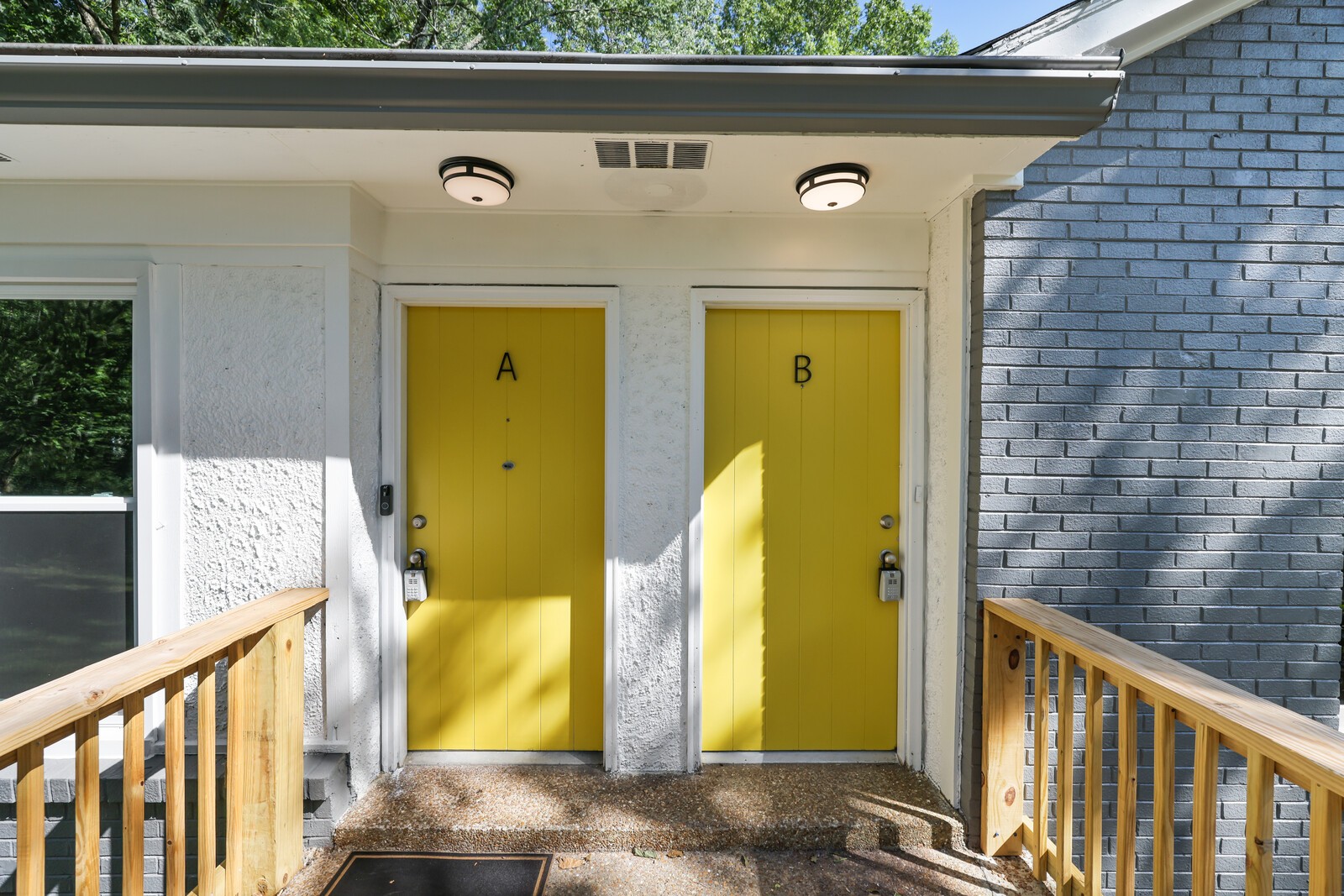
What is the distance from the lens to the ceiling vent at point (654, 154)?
1907mm

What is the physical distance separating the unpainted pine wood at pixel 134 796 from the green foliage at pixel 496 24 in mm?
4318

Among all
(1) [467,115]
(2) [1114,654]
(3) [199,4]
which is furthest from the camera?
(3) [199,4]

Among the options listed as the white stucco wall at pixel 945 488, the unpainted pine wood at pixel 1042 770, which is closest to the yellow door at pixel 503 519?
the white stucco wall at pixel 945 488

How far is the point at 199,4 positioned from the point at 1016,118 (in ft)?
23.5

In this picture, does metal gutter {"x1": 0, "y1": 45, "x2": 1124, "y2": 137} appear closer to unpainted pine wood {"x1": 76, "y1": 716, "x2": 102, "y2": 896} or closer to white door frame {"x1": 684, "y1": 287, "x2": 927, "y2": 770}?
white door frame {"x1": 684, "y1": 287, "x2": 927, "y2": 770}

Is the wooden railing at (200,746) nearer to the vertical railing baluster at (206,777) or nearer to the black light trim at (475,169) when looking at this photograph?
the vertical railing baluster at (206,777)

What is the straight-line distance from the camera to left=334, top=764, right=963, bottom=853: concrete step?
2211mm

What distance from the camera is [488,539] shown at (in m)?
2.62

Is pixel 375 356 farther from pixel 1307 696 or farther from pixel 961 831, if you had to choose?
pixel 1307 696

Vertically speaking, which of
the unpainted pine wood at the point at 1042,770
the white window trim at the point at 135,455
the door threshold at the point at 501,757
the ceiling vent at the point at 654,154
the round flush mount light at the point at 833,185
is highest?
Answer: the ceiling vent at the point at 654,154

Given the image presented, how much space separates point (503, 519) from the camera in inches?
103

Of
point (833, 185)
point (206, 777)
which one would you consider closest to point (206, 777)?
point (206, 777)

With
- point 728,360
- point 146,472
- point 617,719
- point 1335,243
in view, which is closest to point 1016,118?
point 728,360

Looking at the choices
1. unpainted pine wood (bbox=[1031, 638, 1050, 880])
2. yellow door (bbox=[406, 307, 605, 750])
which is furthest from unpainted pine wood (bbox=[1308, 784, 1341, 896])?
yellow door (bbox=[406, 307, 605, 750])
